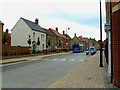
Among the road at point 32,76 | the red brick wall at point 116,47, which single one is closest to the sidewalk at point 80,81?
the road at point 32,76

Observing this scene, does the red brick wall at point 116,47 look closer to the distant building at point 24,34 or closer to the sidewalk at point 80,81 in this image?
the sidewalk at point 80,81

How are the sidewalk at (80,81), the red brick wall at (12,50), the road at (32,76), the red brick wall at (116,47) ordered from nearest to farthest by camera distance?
the red brick wall at (116,47)
the sidewalk at (80,81)
the road at (32,76)
the red brick wall at (12,50)

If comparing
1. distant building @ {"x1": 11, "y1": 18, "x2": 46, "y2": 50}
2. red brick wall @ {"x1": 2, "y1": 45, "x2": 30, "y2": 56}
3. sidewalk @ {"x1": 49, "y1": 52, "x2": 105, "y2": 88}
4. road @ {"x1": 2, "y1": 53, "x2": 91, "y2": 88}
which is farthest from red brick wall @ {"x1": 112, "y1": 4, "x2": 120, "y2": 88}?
distant building @ {"x1": 11, "y1": 18, "x2": 46, "y2": 50}

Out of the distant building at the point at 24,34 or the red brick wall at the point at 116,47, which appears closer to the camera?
the red brick wall at the point at 116,47

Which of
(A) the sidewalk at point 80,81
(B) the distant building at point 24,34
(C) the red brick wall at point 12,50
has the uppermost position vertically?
(B) the distant building at point 24,34

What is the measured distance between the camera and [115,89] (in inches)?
215

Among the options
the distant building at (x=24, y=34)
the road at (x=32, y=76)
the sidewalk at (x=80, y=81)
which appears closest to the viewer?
the sidewalk at (x=80, y=81)

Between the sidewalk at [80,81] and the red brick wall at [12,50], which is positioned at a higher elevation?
the red brick wall at [12,50]

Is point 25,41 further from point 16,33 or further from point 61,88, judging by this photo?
point 61,88

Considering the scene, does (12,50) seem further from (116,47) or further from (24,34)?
(116,47)

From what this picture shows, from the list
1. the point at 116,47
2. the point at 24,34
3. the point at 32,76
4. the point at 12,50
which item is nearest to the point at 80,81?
the point at 116,47

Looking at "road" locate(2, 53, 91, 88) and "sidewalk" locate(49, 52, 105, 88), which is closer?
"sidewalk" locate(49, 52, 105, 88)

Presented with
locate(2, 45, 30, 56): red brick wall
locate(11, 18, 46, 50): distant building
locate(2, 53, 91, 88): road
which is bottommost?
locate(2, 53, 91, 88): road

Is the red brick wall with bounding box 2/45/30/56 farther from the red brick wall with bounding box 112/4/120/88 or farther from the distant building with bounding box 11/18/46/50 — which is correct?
the red brick wall with bounding box 112/4/120/88
